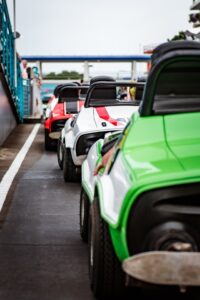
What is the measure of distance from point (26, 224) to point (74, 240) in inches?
37.7

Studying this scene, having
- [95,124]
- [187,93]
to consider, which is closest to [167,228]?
[187,93]

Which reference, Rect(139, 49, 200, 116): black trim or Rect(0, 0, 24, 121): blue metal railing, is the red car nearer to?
Rect(0, 0, 24, 121): blue metal railing

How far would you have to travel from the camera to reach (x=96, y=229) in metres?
4.98

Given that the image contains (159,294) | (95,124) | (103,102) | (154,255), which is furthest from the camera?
(103,102)

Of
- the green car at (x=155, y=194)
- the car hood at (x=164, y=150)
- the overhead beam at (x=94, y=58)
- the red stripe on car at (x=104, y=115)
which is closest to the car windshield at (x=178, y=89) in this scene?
the green car at (x=155, y=194)

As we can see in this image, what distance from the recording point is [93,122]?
35.5 ft

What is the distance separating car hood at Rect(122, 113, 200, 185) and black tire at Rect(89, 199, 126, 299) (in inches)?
19.0

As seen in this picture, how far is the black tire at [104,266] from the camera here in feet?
16.0

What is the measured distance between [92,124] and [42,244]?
12.9 feet

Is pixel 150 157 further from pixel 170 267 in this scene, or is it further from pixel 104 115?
pixel 104 115

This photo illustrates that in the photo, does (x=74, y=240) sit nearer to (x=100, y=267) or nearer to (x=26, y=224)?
(x=26, y=224)

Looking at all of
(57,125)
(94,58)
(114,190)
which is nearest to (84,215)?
(114,190)

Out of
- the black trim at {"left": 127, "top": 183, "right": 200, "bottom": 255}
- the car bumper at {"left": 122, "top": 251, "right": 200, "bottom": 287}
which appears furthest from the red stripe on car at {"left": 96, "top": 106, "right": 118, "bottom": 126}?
the car bumper at {"left": 122, "top": 251, "right": 200, "bottom": 287}

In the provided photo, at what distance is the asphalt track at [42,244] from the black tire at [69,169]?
0.13m
